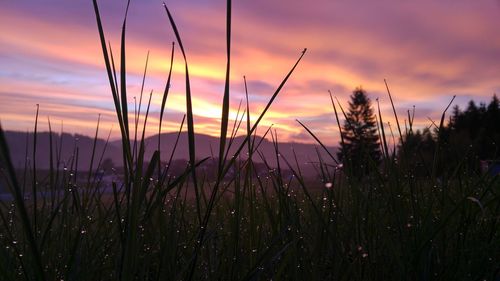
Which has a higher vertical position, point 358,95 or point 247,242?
point 358,95

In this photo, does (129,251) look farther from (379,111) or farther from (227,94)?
(379,111)

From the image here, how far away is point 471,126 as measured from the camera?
47.7 m

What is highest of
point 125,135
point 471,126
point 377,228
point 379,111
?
point 471,126

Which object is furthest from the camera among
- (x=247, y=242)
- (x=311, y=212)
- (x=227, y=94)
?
(x=311, y=212)

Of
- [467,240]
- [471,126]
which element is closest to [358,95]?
[471,126]

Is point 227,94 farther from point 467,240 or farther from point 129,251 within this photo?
point 467,240

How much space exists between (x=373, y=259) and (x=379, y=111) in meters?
0.56

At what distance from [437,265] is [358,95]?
231 ft

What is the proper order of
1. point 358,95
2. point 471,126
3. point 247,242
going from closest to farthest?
point 247,242, point 471,126, point 358,95

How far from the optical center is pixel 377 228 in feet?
5.93

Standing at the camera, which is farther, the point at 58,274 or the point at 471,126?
the point at 471,126

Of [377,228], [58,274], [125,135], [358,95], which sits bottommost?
[58,274]

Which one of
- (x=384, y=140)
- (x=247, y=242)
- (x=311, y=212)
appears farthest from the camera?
(x=311, y=212)

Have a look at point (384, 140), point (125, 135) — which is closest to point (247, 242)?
point (384, 140)
